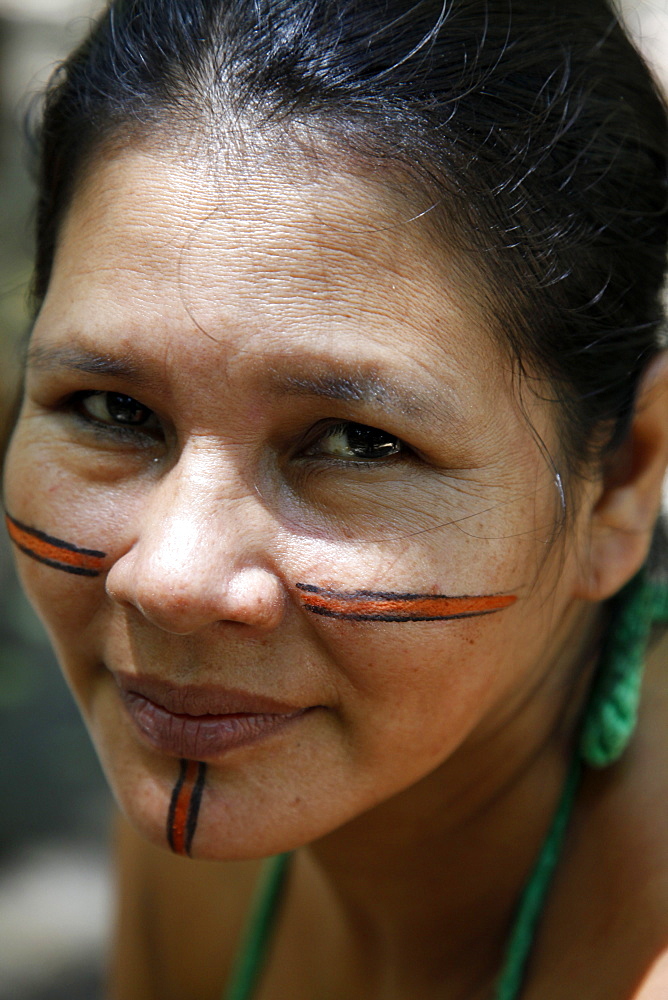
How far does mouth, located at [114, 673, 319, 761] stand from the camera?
140 cm

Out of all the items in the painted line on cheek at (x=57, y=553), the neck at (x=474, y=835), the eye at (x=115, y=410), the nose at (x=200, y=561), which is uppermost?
the eye at (x=115, y=410)

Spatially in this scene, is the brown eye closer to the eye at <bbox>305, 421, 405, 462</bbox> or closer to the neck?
the eye at <bbox>305, 421, 405, 462</bbox>

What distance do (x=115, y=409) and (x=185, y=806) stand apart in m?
0.62

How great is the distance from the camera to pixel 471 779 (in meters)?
1.78

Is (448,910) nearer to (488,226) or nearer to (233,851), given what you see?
(233,851)

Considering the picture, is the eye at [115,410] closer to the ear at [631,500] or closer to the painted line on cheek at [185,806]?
the painted line on cheek at [185,806]

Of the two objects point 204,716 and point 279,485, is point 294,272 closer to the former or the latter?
point 279,485

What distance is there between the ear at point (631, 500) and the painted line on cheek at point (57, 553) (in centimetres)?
79

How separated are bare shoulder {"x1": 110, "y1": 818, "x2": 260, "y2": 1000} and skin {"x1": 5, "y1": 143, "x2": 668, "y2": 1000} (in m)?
0.99

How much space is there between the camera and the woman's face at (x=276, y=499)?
132 cm

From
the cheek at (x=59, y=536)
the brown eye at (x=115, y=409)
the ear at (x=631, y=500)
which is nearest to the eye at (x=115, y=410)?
the brown eye at (x=115, y=409)

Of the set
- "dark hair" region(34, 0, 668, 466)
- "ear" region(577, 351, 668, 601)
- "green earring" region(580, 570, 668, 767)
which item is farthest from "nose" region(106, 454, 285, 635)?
"green earring" region(580, 570, 668, 767)

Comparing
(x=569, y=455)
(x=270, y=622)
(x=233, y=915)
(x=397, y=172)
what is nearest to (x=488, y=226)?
(x=397, y=172)

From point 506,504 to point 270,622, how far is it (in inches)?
15.3
